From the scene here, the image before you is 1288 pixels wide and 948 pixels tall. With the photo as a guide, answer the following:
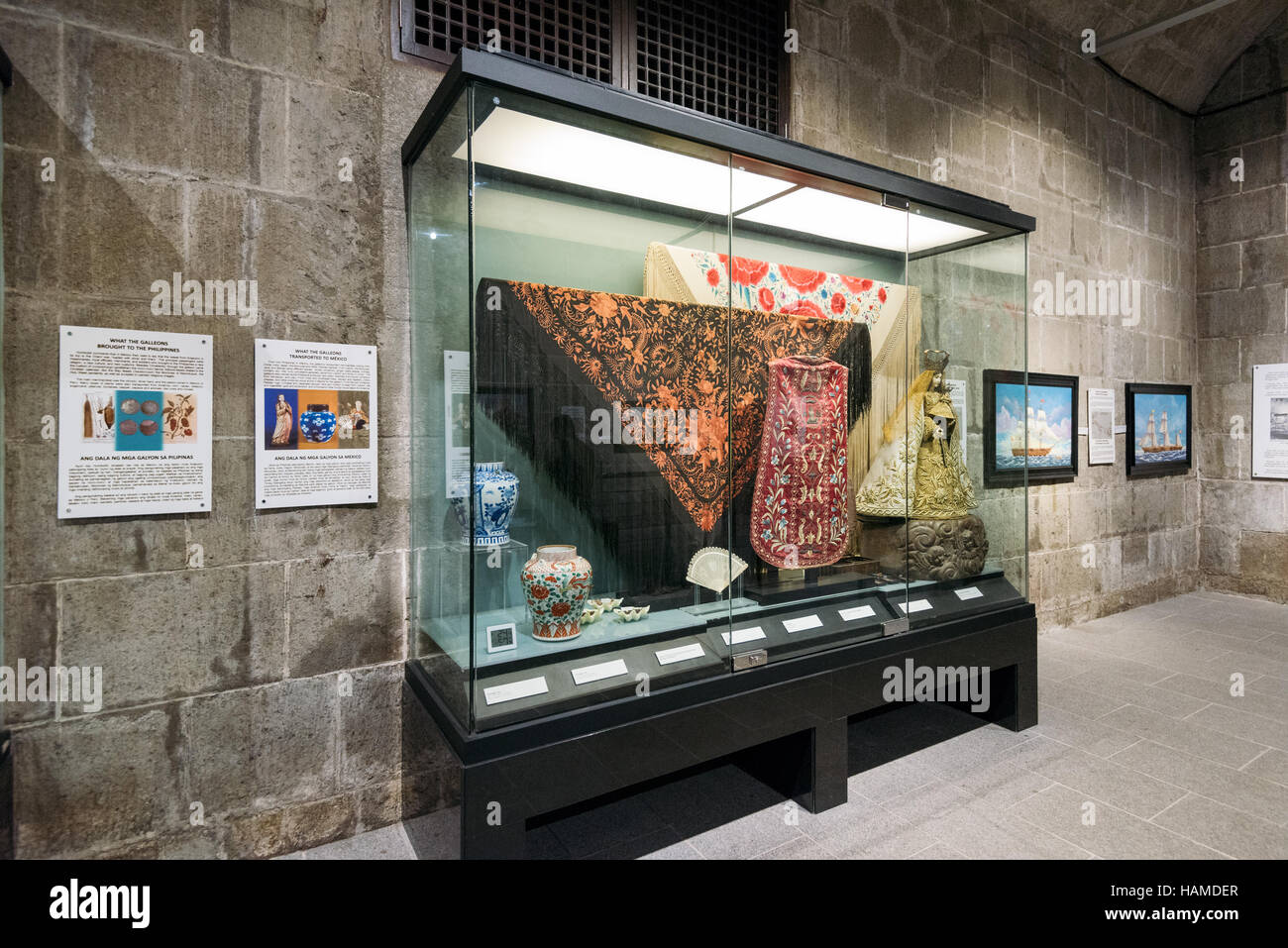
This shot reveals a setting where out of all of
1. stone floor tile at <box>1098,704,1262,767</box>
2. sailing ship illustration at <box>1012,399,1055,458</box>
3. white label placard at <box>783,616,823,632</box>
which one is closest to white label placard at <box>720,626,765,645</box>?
white label placard at <box>783,616,823,632</box>

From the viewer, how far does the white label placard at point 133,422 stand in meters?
1.86

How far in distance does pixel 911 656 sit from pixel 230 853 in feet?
7.74

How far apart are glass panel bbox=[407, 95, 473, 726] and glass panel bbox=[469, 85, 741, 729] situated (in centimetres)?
6

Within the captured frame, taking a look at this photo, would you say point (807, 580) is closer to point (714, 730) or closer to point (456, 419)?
point (714, 730)

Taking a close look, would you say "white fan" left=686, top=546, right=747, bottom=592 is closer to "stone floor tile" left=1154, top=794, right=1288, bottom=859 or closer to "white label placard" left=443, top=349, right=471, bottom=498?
"white label placard" left=443, top=349, right=471, bottom=498

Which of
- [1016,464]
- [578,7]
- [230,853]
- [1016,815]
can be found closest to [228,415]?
[230,853]

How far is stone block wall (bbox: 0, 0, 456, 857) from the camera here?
1.83 m

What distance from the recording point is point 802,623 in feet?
8.02

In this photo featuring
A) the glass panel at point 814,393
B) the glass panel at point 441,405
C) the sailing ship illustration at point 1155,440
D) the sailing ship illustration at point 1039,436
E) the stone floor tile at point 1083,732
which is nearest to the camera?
the glass panel at point 441,405

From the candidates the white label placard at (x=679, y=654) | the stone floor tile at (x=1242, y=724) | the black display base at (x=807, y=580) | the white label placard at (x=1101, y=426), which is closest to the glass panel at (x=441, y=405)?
the white label placard at (x=679, y=654)

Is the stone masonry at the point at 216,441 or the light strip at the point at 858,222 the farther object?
the light strip at the point at 858,222

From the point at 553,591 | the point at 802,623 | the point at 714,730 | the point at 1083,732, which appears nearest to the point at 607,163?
the point at 553,591

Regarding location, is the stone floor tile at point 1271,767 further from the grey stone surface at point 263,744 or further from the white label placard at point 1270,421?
the white label placard at point 1270,421

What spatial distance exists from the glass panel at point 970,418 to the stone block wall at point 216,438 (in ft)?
6.71
